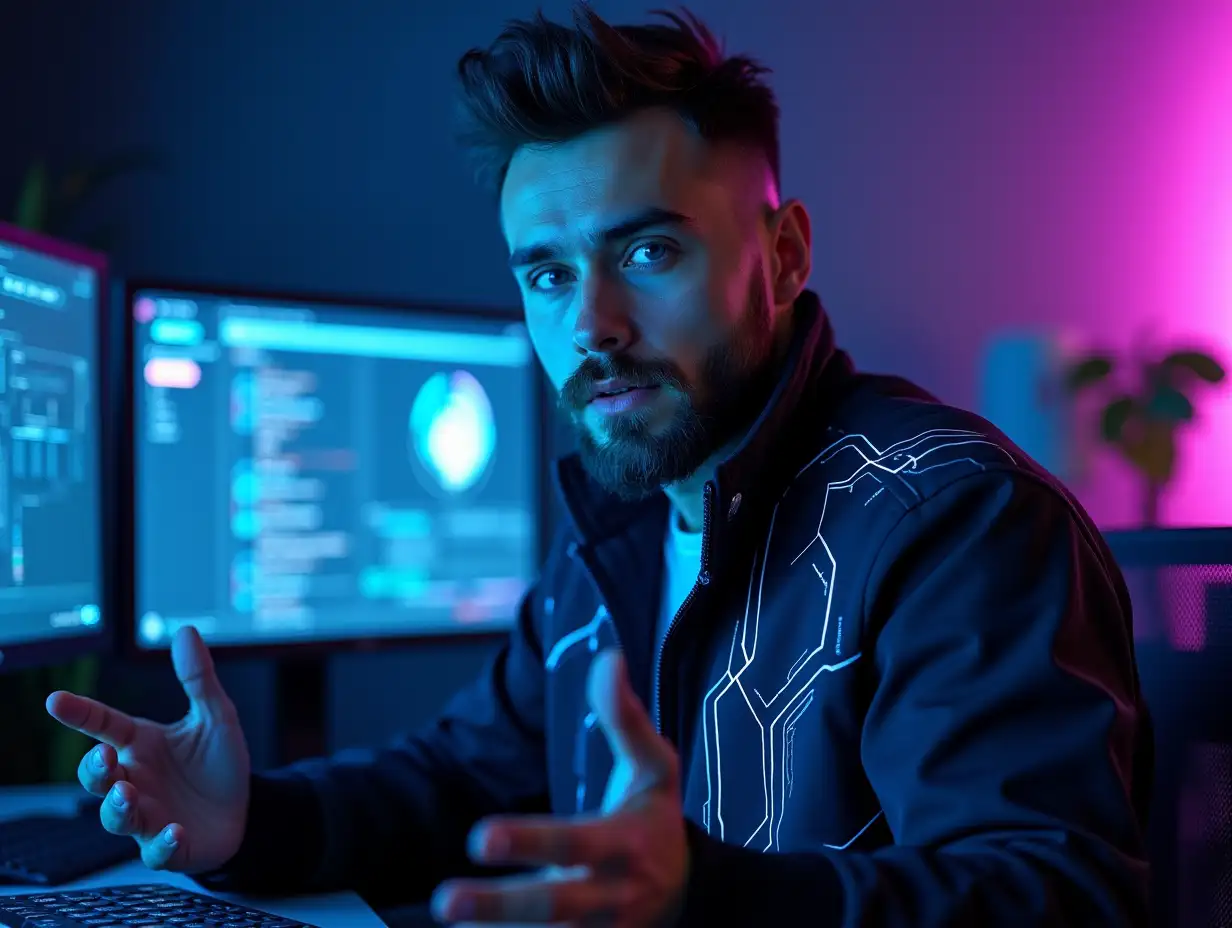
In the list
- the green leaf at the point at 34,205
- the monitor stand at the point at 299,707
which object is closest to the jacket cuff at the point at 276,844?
the monitor stand at the point at 299,707

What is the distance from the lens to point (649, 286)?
3.77 feet

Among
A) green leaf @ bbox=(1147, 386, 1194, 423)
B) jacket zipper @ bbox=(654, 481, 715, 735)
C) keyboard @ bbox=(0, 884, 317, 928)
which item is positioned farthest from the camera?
green leaf @ bbox=(1147, 386, 1194, 423)

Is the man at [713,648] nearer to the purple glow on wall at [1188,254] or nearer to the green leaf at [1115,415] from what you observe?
the green leaf at [1115,415]

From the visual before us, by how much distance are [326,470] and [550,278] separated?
1.64ft

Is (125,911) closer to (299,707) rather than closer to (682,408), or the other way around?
(682,408)

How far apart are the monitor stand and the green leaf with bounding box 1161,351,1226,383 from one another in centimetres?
228

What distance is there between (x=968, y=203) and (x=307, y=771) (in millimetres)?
2100

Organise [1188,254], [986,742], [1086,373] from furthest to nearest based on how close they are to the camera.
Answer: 1. [1188,254]
2. [1086,373]
3. [986,742]

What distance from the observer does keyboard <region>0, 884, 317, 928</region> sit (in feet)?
2.72

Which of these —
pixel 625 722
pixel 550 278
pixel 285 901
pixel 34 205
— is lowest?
pixel 285 901

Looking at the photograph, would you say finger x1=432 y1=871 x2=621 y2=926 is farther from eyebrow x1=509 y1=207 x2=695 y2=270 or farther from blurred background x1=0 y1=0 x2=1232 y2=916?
blurred background x1=0 y1=0 x2=1232 y2=916

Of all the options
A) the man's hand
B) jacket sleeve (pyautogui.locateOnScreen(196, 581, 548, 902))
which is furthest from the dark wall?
the man's hand

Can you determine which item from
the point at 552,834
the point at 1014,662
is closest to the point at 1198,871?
the point at 1014,662

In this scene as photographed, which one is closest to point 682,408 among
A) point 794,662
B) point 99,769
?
point 794,662
